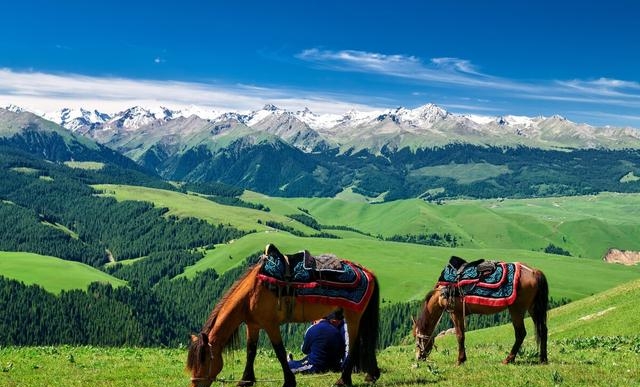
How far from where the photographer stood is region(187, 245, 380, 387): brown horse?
17172 mm

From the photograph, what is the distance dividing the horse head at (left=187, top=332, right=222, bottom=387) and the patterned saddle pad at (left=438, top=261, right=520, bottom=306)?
11.8m

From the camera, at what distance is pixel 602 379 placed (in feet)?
59.4

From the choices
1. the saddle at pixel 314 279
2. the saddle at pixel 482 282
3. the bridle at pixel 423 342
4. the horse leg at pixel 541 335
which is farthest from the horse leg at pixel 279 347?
the horse leg at pixel 541 335

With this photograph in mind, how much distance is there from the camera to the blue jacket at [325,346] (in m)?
21.9

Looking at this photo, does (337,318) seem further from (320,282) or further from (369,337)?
(320,282)

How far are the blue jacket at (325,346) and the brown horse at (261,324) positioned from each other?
149 centimetres

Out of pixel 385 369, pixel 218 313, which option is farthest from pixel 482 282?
pixel 218 313

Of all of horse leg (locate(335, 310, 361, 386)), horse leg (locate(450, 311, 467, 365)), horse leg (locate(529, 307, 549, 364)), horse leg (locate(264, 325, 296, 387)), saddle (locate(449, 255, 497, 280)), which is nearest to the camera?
horse leg (locate(264, 325, 296, 387))

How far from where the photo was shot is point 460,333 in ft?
78.3

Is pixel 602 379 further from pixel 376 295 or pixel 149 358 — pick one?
pixel 149 358

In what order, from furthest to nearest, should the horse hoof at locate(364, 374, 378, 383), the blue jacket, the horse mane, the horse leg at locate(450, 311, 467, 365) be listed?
the horse leg at locate(450, 311, 467, 365) < the blue jacket < the horse hoof at locate(364, 374, 378, 383) < the horse mane

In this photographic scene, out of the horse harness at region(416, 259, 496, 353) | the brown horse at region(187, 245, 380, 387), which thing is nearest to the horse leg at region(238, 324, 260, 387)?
the brown horse at region(187, 245, 380, 387)

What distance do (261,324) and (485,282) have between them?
A: 10.4 meters

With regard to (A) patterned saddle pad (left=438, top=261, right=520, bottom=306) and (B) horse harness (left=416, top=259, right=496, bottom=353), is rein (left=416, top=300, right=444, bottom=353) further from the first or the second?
(A) patterned saddle pad (left=438, top=261, right=520, bottom=306)
